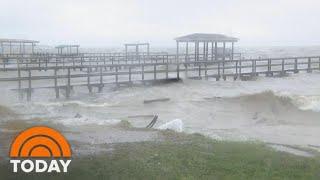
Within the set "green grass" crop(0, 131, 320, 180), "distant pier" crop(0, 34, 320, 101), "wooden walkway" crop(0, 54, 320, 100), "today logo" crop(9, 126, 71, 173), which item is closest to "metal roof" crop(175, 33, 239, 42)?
"distant pier" crop(0, 34, 320, 101)

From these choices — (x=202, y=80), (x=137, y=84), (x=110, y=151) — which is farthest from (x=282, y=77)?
(x=110, y=151)

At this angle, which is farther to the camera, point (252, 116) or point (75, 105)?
point (75, 105)

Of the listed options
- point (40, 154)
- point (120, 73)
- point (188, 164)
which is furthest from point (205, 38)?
point (40, 154)

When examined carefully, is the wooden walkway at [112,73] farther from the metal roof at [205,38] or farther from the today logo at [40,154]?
the today logo at [40,154]

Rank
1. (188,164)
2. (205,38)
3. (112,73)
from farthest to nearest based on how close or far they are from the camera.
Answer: (205,38) < (112,73) < (188,164)

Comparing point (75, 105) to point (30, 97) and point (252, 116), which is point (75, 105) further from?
point (252, 116)

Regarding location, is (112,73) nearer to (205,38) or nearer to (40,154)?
(40,154)

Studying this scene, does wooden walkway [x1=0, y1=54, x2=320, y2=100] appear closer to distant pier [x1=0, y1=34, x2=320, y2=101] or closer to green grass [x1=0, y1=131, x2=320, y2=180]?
distant pier [x1=0, y1=34, x2=320, y2=101]

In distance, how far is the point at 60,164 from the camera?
732 centimetres

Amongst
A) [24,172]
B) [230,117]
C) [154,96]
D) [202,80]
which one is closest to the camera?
[24,172]

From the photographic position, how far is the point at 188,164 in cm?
812

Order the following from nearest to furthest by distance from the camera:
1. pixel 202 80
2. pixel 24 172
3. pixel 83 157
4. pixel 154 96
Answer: pixel 24 172
pixel 83 157
pixel 154 96
pixel 202 80

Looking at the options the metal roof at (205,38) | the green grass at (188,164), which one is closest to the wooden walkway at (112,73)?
the metal roof at (205,38)

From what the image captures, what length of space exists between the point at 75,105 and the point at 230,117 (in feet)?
21.4
